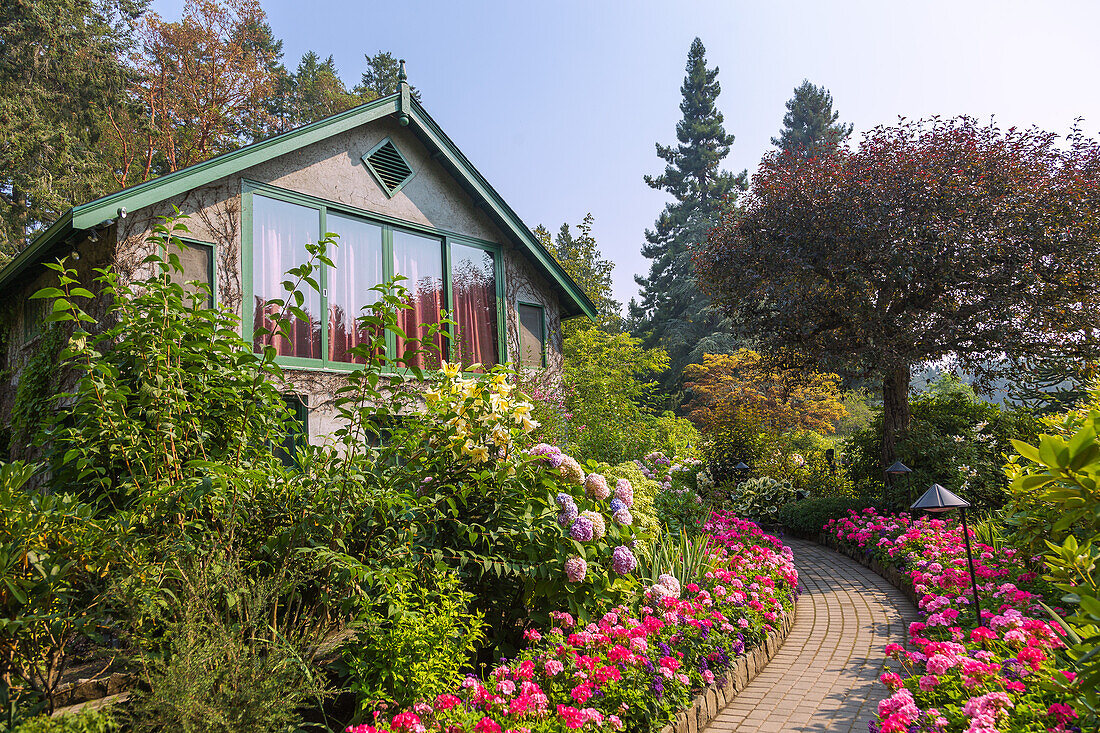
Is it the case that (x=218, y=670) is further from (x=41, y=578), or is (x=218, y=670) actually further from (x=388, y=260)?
(x=388, y=260)

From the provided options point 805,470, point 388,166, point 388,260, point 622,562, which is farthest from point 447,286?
point 805,470

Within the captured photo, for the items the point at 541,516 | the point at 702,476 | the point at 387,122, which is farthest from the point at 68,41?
the point at 541,516

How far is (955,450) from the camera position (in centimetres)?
990

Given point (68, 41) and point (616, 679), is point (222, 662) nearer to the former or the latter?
point (616, 679)

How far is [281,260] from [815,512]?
9.42 meters

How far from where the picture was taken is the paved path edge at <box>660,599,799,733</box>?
11.7ft

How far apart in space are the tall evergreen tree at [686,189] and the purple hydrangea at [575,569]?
31588mm

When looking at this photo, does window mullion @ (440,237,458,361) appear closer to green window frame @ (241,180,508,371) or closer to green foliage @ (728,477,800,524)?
green window frame @ (241,180,508,371)

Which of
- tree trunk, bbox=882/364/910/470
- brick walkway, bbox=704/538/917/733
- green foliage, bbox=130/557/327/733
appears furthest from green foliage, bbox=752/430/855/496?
green foliage, bbox=130/557/327/733

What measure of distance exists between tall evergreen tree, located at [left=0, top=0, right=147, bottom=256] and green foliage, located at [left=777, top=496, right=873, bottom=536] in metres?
21.5

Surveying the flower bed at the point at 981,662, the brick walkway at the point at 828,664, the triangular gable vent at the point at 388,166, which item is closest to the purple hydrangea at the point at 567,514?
the brick walkway at the point at 828,664

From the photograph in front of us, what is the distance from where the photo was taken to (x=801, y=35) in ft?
20.1

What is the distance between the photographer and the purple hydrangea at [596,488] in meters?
4.26

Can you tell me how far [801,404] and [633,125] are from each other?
15591 millimetres
